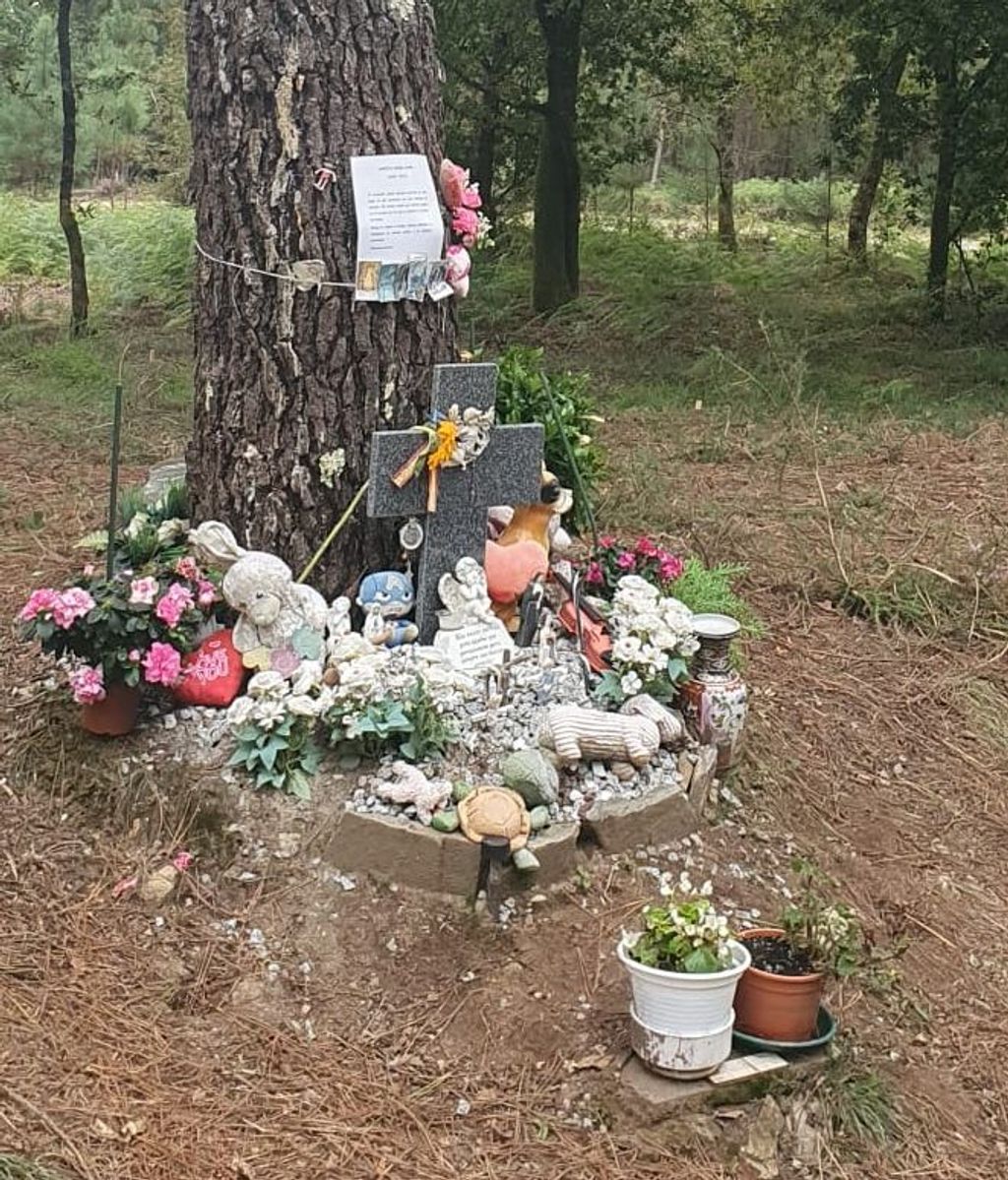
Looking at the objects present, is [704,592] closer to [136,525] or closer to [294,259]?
[294,259]

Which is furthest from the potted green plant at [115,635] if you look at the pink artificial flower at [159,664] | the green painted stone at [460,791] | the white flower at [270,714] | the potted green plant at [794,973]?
the potted green plant at [794,973]

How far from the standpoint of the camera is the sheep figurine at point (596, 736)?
9.72 ft

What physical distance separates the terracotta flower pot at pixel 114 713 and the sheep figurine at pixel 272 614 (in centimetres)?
29

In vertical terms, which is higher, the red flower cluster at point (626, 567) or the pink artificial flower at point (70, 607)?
the pink artificial flower at point (70, 607)

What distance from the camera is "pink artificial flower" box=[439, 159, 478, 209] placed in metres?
3.56

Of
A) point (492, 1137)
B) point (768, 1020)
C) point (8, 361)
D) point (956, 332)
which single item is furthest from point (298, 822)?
point (956, 332)

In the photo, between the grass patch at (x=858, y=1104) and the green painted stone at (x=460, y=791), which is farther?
the green painted stone at (x=460, y=791)

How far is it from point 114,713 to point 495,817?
1030 mm

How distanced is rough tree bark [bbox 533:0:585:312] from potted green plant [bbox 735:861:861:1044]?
997 centimetres

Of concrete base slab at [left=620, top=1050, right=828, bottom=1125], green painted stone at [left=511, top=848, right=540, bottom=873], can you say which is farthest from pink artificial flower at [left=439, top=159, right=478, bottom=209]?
concrete base slab at [left=620, top=1050, right=828, bottom=1125]

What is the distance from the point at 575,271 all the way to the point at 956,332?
353 centimetres

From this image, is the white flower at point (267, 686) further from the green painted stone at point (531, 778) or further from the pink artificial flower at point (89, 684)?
the green painted stone at point (531, 778)

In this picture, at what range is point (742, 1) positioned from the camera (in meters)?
12.6

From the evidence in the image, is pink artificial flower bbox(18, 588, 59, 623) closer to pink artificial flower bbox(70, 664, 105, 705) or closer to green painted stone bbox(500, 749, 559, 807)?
pink artificial flower bbox(70, 664, 105, 705)
